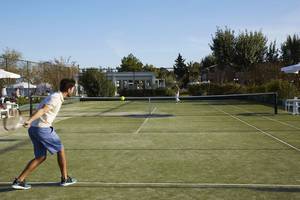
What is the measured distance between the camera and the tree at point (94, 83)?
39906 mm

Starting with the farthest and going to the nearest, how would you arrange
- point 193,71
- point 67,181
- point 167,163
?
point 193,71 → point 167,163 → point 67,181

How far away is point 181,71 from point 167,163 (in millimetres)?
65281

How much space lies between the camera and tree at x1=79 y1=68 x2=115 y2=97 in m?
39.9

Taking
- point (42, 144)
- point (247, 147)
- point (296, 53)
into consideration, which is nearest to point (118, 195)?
point (42, 144)

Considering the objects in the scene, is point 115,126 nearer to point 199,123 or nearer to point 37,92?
point 199,123

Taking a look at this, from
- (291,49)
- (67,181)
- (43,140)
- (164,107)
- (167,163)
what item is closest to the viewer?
(43,140)

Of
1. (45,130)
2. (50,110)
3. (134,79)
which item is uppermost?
(134,79)

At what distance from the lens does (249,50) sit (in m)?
43.3

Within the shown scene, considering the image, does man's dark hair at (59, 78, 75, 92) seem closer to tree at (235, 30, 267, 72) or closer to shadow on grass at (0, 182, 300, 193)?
shadow on grass at (0, 182, 300, 193)

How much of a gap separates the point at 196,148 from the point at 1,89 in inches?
681

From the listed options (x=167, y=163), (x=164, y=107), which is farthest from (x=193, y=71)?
(x=167, y=163)

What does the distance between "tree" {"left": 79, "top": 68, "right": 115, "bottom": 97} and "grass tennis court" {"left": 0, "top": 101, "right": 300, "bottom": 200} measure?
1001 inches

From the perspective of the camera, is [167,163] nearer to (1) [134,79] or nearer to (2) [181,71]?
(1) [134,79]

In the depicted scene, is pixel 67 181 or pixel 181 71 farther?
pixel 181 71
